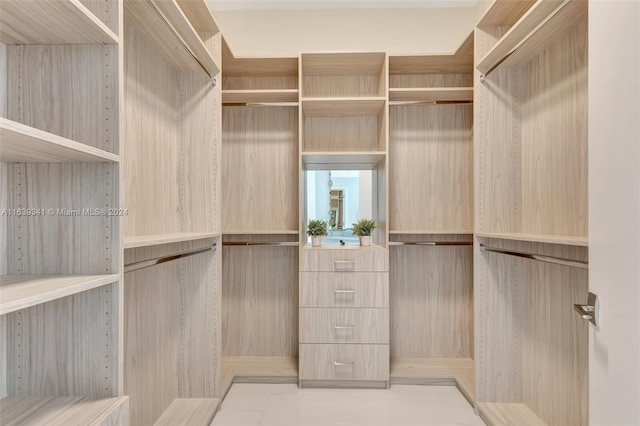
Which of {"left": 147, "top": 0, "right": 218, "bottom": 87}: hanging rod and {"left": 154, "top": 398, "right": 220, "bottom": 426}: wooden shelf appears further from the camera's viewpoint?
{"left": 154, "top": 398, "right": 220, "bottom": 426}: wooden shelf

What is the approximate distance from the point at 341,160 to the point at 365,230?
1.81ft

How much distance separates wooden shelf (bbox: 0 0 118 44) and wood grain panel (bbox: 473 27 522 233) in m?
1.92

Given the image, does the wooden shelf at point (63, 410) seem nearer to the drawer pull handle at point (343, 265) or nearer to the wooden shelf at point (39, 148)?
the wooden shelf at point (39, 148)

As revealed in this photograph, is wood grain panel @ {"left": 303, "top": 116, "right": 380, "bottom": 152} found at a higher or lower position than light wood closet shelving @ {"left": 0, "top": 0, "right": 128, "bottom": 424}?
higher

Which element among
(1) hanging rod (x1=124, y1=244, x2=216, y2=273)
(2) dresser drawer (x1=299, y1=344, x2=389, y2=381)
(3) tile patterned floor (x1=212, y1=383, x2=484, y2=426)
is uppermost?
(1) hanging rod (x1=124, y1=244, x2=216, y2=273)

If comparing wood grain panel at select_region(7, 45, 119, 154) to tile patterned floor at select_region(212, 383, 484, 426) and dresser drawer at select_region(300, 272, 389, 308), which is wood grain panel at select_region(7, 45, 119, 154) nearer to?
dresser drawer at select_region(300, 272, 389, 308)

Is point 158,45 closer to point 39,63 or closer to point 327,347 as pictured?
point 39,63

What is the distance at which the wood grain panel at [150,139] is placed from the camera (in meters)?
1.74

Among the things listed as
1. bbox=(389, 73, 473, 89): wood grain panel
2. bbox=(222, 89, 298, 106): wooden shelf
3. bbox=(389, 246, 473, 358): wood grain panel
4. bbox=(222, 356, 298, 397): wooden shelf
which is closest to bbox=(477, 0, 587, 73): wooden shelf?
bbox=(389, 73, 473, 89): wood grain panel

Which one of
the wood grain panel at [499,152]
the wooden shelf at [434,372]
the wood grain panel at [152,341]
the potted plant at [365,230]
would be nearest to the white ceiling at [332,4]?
the wood grain panel at [499,152]

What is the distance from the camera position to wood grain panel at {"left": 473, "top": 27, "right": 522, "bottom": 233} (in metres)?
2.21

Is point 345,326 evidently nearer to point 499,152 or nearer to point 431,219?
point 431,219

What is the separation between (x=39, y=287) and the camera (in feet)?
3.11

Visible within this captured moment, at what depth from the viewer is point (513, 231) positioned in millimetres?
2219
